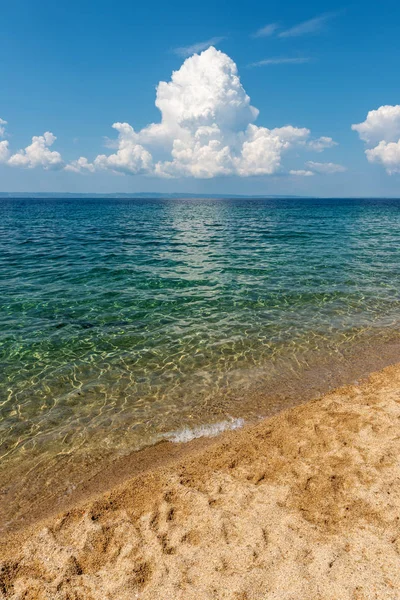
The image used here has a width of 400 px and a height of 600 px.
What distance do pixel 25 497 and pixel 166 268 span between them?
19.1m

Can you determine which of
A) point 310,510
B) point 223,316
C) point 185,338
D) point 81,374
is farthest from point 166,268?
point 310,510

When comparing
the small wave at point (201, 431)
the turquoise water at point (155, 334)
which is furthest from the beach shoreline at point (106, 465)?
the turquoise water at point (155, 334)

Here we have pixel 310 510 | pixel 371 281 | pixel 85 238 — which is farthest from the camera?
pixel 85 238

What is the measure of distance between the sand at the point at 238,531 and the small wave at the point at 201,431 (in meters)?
0.55

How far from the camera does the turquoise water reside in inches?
339

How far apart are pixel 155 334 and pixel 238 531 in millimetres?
8636

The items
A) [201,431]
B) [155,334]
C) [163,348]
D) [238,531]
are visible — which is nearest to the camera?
[238,531]

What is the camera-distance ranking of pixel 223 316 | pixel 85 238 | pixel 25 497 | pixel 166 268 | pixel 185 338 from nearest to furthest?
pixel 25 497 < pixel 185 338 < pixel 223 316 < pixel 166 268 < pixel 85 238

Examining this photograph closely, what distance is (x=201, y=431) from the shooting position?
811 cm

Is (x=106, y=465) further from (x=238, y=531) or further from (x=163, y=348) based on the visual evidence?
(x=163, y=348)

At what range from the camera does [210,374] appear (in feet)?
34.5

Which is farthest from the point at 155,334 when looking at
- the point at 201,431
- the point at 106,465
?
the point at 106,465

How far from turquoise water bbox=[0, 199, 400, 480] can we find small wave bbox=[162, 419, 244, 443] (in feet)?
0.53

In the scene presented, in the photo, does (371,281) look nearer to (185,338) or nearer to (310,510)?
(185,338)
